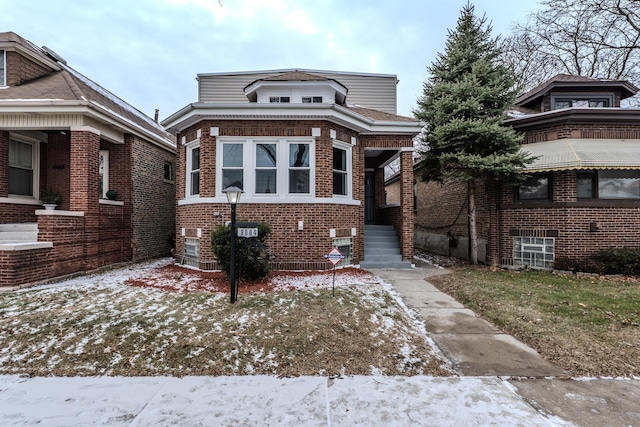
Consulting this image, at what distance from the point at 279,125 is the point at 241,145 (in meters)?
1.24

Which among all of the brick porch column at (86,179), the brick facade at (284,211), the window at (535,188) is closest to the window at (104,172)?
the brick porch column at (86,179)

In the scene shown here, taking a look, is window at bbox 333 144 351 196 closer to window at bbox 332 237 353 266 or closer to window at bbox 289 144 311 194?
window at bbox 289 144 311 194

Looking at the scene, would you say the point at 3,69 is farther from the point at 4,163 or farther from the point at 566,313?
the point at 566,313

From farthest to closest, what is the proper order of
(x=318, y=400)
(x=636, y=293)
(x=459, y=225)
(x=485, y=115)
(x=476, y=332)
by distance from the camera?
(x=459, y=225), (x=485, y=115), (x=636, y=293), (x=476, y=332), (x=318, y=400)

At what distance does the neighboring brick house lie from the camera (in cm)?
711

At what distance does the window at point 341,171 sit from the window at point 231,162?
2.78 m

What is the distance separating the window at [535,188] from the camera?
8.84 m

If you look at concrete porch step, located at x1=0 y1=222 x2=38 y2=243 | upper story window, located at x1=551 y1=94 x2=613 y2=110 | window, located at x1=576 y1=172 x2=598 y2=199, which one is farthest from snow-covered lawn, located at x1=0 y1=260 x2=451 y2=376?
upper story window, located at x1=551 y1=94 x2=613 y2=110

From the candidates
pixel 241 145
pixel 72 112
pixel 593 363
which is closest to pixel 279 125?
pixel 241 145

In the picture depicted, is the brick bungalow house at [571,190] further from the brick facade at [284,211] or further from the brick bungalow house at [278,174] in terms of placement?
the brick facade at [284,211]

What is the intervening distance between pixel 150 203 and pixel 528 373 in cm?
1194

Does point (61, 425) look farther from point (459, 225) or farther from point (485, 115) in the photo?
point (459, 225)

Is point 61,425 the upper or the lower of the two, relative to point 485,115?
lower

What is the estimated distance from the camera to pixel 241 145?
8.29m
